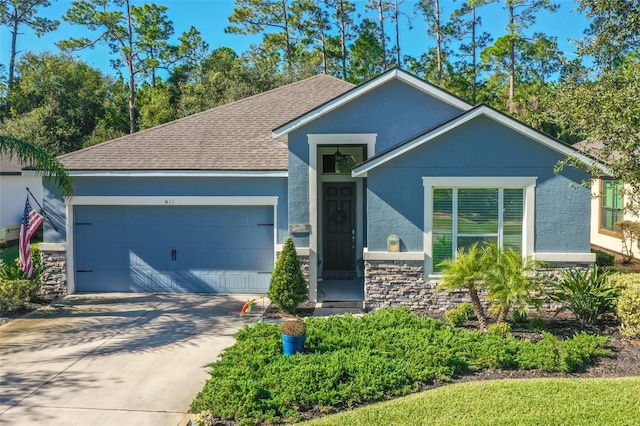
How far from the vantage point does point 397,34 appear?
125 ft

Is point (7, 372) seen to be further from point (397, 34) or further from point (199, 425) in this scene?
point (397, 34)

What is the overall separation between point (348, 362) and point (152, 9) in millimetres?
33493

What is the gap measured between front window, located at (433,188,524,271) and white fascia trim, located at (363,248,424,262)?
A: 407 millimetres

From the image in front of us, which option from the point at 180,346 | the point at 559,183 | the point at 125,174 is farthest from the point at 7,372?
the point at 559,183

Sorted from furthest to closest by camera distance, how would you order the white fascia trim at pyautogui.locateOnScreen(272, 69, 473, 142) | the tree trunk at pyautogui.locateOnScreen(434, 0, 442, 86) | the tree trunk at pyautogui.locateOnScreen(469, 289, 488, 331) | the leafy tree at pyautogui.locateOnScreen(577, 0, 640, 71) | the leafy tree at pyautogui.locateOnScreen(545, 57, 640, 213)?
the tree trunk at pyautogui.locateOnScreen(434, 0, 442, 86), the white fascia trim at pyautogui.locateOnScreen(272, 69, 473, 142), the tree trunk at pyautogui.locateOnScreen(469, 289, 488, 331), the leafy tree at pyautogui.locateOnScreen(577, 0, 640, 71), the leafy tree at pyautogui.locateOnScreen(545, 57, 640, 213)

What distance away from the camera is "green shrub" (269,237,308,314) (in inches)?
402

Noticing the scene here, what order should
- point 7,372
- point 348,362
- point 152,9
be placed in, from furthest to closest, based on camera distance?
point 152,9 < point 7,372 < point 348,362

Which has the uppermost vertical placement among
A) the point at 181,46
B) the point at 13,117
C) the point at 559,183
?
the point at 181,46

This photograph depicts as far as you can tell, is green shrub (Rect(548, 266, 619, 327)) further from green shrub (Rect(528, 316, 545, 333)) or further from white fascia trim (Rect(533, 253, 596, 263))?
white fascia trim (Rect(533, 253, 596, 263))

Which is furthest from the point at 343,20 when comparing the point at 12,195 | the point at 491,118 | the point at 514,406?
the point at 514,406

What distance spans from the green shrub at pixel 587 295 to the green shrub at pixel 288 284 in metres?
4.92

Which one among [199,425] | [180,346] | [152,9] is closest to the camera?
[199,425]

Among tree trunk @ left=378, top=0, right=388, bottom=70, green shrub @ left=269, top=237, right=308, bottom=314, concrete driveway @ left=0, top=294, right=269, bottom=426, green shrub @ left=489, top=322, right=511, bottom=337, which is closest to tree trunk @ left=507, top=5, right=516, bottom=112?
tree trunk @ left=378, top=0, right=388, bottom=70

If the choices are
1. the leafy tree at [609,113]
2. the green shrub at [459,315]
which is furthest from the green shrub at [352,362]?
the leafy tree at [609,113]
